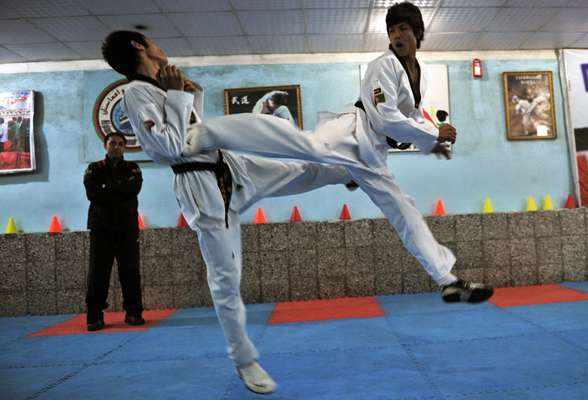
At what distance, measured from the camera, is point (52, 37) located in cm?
597

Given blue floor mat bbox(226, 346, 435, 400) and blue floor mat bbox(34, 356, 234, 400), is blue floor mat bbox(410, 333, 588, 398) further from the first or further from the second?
blue floor mat bbox(34, 356, 234, 400)

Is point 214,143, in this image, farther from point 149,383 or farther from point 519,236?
point 519,236

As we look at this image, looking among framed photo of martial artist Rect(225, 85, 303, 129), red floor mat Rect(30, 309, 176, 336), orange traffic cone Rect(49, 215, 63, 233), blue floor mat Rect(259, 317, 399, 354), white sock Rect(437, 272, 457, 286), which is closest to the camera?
white sock Rect(437, 272, 457, 286)

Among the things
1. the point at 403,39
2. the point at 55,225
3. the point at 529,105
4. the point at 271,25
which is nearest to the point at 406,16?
the point at 403,39

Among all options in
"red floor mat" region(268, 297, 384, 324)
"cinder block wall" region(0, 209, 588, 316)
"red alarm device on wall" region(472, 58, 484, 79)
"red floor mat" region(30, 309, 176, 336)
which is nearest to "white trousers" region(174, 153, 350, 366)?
"red floor mat" region(268, 297, 384, 324)

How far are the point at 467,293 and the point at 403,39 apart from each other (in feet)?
5.06

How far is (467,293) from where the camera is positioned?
2.38 metres

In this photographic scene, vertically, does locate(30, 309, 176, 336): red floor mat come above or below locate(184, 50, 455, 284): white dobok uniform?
below

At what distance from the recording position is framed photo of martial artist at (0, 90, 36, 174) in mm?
6734

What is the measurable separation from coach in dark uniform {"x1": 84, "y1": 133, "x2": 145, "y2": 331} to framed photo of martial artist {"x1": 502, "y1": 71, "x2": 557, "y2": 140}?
18.4ft

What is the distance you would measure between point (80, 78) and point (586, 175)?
800cm

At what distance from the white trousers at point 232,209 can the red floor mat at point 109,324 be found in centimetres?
290

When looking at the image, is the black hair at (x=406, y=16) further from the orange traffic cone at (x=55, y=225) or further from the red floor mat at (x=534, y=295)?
the orange traffic cone at (x=55, y=225)

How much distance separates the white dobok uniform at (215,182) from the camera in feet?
7.72
